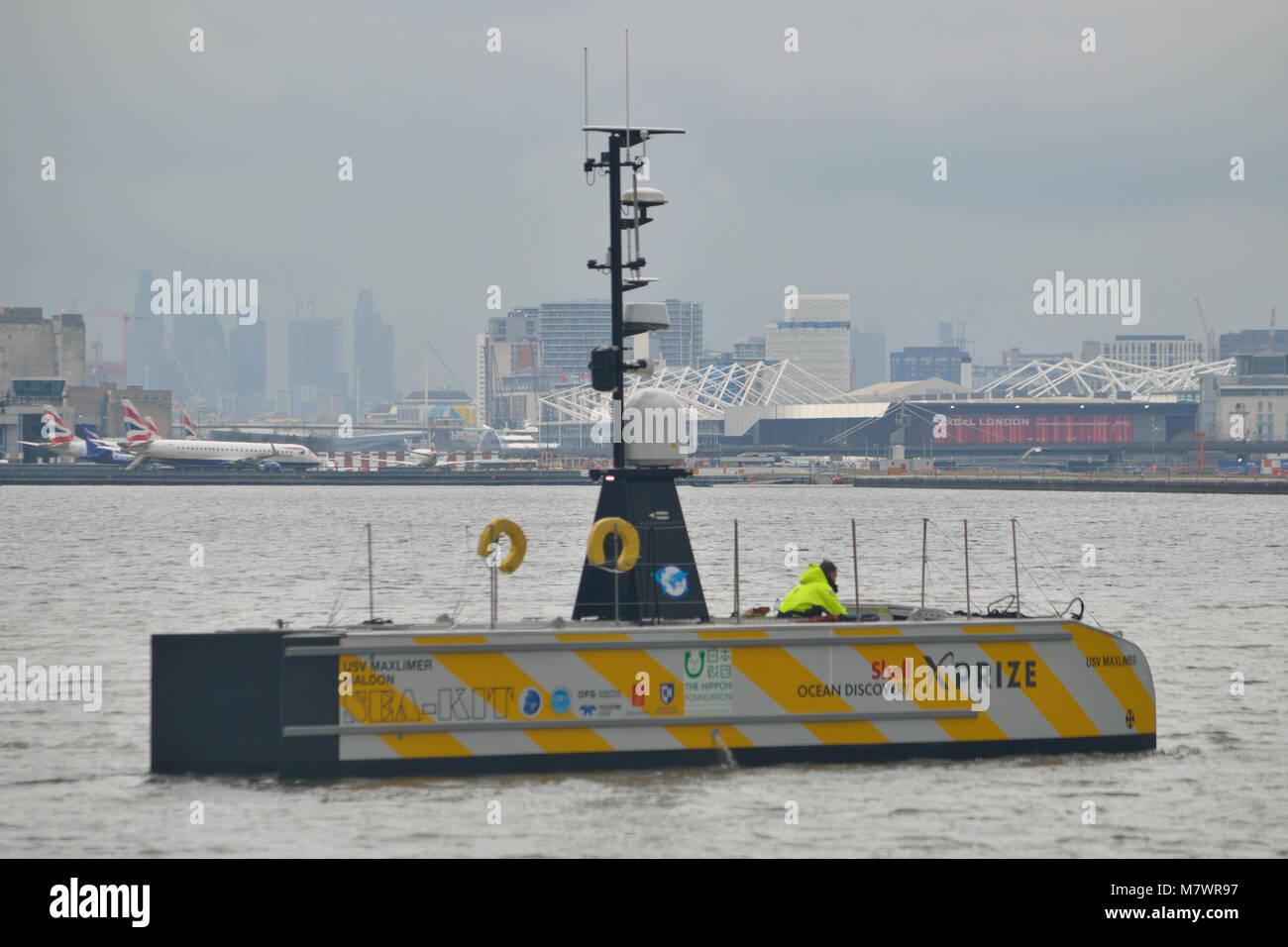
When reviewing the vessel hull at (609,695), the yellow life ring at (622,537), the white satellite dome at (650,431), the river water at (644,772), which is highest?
the white satellite dome at (650,431)

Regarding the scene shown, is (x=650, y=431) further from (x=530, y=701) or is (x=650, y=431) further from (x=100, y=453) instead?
(x=100, y=453)

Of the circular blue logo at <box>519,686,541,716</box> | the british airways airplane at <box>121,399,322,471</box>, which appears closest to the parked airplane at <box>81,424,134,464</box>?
the british airways airplane at <box>121,399,322,471</box>

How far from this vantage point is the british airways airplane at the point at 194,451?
142 m

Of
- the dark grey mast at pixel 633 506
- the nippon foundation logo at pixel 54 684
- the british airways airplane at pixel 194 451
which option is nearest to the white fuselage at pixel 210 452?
the british airways airplane at pixel 194 451

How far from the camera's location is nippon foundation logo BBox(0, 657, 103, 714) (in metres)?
17.7

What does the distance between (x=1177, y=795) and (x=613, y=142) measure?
7.61m

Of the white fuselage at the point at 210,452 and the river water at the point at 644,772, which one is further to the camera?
the white fuselage at the point at 210,452

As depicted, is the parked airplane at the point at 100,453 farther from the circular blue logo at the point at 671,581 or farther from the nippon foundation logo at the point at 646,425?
the circular blue logo at the point at 671,581

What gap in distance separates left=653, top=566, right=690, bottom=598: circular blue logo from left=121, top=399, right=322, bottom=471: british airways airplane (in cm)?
13587

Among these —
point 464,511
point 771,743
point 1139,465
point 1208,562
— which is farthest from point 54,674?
point 1139,465

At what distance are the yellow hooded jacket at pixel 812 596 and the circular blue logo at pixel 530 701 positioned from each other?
2.54m

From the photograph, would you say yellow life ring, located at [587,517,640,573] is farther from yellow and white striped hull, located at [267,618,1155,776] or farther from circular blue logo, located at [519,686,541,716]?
circular blue logo, located at [519,686,541,716]

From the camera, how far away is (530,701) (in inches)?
478

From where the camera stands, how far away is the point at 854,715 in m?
12.6
